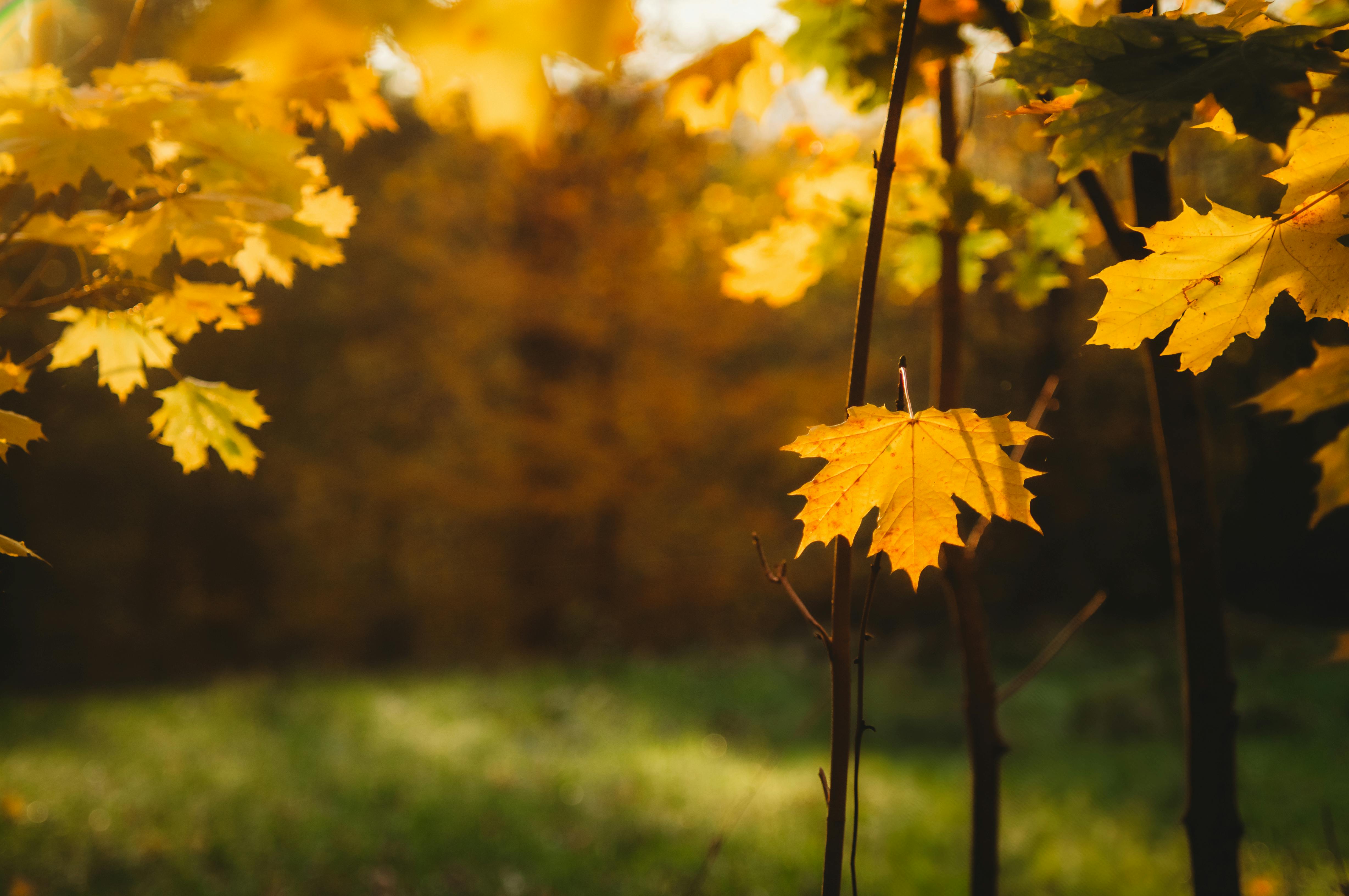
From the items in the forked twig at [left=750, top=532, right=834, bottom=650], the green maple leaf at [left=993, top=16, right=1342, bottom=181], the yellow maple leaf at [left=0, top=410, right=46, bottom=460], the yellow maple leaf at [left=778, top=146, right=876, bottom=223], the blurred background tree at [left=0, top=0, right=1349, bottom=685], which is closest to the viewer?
the green maple leaf at [left=993, top=16, right=1342, bottom=181]

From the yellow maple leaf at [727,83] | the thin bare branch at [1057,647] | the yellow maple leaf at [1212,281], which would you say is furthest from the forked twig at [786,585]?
the yellow maple leaf at [727,83]

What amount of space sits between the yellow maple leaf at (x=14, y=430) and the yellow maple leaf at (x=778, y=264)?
4.53 ft

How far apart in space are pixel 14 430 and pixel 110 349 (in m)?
0.42

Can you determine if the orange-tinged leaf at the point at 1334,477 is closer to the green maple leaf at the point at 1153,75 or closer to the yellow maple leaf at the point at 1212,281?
the yellow maple leaf at the point at 1212,281

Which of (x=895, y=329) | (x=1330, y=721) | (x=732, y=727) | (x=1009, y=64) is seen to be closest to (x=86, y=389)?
(x=732, y=727)

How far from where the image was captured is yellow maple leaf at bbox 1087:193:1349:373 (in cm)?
98

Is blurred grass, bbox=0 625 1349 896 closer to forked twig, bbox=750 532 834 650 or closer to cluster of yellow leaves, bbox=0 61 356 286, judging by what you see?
forked twig, bbox=750 532 834 650

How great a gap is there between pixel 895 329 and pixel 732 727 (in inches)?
180

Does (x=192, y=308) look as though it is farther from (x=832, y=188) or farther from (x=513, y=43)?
(x=832, y=188)

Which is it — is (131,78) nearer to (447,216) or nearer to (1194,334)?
(1194,334)

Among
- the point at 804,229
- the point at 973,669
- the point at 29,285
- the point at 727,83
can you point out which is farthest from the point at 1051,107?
the point at 29,285

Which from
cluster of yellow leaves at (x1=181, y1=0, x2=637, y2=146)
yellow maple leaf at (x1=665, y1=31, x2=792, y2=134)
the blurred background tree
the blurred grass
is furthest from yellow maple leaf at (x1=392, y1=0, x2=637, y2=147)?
the blurred background tree

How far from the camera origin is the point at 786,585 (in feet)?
3.64

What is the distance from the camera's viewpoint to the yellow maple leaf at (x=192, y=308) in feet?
4.49
